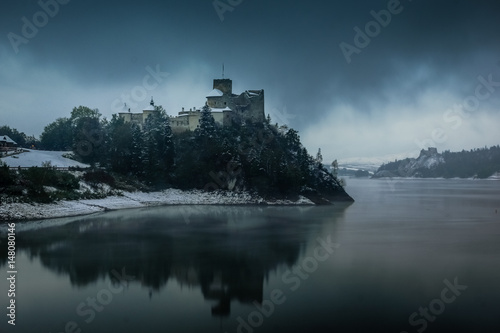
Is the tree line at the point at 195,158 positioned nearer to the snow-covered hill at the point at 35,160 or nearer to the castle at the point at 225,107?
the snow-covered hill at the point at 35,160

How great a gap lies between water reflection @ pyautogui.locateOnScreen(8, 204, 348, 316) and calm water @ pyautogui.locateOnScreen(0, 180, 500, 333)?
0.08 meters

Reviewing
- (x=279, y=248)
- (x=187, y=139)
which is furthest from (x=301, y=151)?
(x=279, y=248)

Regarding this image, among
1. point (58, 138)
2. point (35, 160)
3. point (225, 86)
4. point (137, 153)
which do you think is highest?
point (225, 86)

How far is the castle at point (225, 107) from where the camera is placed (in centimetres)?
7544

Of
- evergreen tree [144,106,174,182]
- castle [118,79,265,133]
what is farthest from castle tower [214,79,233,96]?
evergreen tree [144,106,174,182]

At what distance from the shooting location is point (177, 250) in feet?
79.5

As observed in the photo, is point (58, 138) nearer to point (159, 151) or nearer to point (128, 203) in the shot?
point (159, 151)

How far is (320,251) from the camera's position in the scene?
82.2 feet

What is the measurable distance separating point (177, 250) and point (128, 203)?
94.6 ft

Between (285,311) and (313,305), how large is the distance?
3.89 feet

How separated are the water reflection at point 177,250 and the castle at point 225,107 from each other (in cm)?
3840

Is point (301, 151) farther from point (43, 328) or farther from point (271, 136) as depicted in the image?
point (43, 328)

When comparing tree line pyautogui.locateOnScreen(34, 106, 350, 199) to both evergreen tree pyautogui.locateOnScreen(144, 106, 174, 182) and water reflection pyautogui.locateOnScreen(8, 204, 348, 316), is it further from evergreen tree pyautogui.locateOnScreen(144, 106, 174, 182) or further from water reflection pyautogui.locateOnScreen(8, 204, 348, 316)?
water reflection pyautogui.locateOnScreen(8, 204, 348, 316)

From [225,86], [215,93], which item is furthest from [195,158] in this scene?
[225,86]
